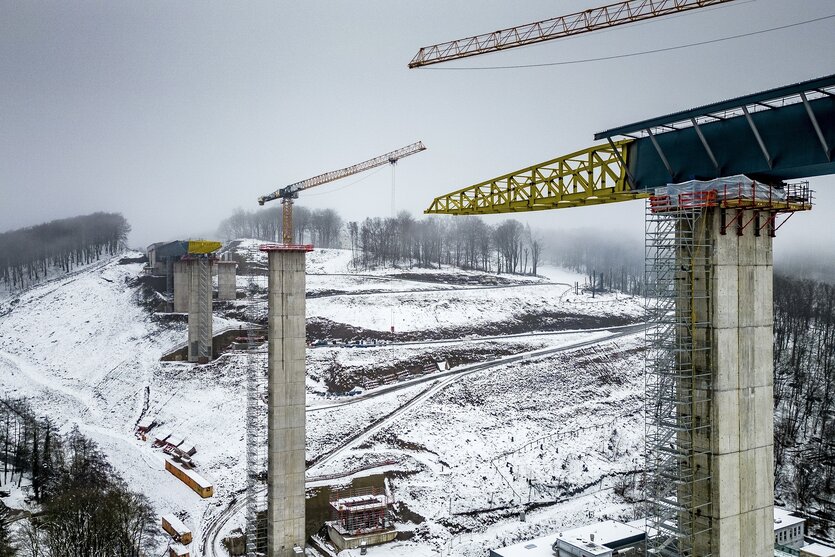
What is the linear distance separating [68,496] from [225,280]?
148 feet

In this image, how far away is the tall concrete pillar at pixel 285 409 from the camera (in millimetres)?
33625

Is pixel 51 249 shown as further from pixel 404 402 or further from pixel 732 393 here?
pixel 732 393

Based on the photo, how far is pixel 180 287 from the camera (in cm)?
7112

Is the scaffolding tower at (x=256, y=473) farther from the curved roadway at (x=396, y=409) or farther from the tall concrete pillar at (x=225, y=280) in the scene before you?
the tall concrete pillar at (x=225, y=280)

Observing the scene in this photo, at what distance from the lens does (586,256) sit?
541ft

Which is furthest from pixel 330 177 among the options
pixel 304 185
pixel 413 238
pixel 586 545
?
pixel 413 238

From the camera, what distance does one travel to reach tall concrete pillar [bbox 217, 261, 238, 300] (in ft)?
250

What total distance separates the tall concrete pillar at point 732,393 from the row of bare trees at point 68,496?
2593 centimetres

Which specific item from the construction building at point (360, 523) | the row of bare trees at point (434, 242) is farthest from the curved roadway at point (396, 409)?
the row of bare trees at point (434, 242)

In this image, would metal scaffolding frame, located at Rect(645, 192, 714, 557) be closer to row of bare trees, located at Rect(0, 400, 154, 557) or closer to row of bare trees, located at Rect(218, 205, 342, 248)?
row of bare trees, located at Rect(0, 400, 154, 557)

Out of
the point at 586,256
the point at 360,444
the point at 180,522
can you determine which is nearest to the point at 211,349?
the point at 360,444

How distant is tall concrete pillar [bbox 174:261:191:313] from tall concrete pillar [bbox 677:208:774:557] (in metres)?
60.1

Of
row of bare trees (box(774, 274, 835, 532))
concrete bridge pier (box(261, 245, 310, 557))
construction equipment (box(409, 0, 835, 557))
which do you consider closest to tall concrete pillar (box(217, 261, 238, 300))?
concrete bridge pier (box(261, 245, 310, 557))

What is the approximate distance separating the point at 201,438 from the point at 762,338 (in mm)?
41007
